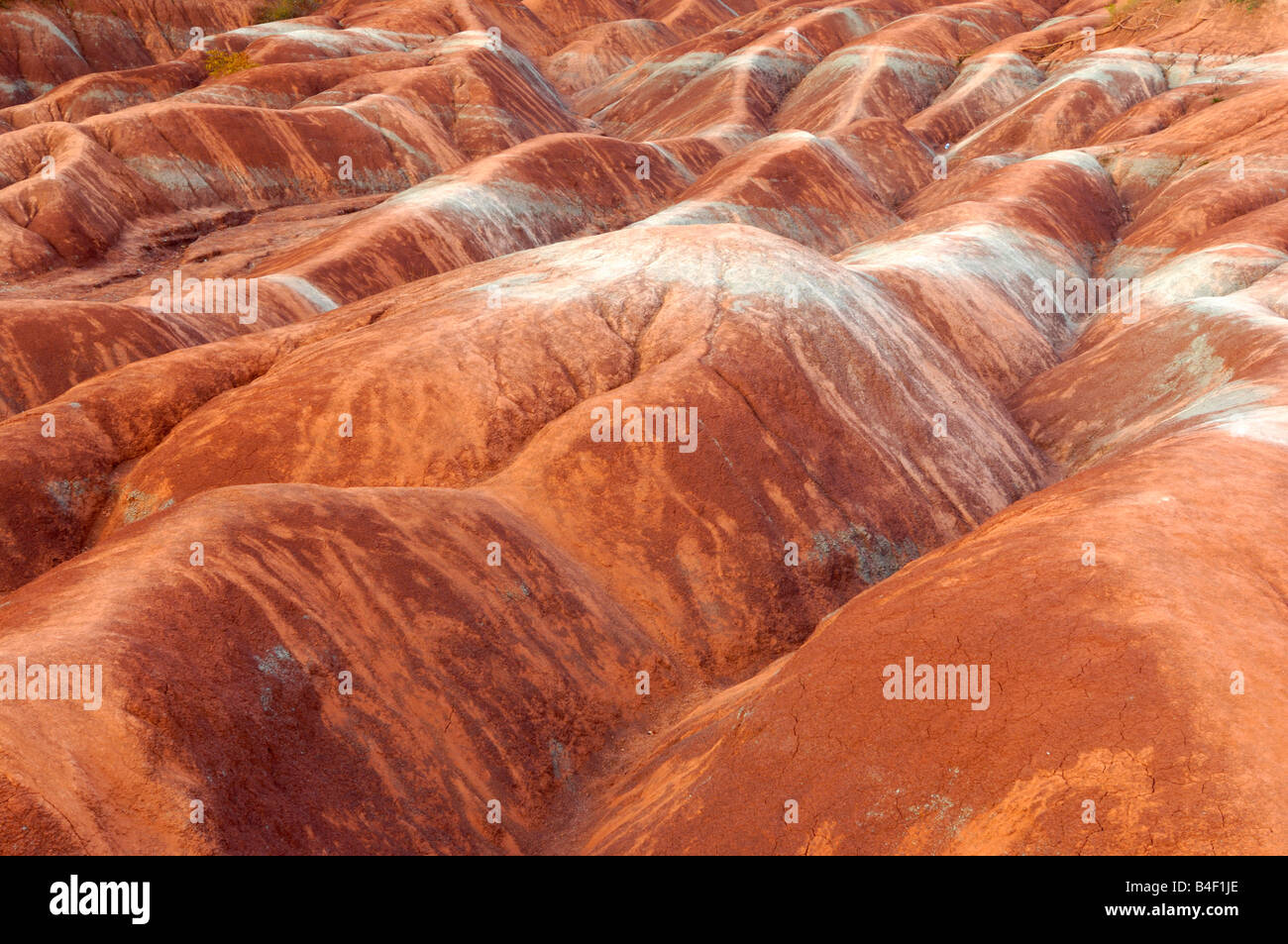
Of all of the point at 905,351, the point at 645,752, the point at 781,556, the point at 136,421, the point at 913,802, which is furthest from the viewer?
the point at 905,351

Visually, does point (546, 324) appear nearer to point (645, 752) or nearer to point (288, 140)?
point (645, 752)

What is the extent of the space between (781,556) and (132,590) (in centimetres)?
966

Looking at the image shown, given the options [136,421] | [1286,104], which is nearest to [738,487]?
[136,421]

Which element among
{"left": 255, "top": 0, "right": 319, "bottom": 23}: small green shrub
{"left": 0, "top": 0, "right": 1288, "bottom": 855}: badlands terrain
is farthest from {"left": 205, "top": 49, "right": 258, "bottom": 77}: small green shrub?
{"left": 255, "top": 0, "right": 319, "bottom": 23}: small green shrub

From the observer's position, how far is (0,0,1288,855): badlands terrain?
8430 mm

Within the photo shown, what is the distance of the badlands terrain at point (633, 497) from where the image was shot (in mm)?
→ 8430

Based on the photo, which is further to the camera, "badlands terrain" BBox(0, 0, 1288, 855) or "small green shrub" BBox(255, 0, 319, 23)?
"small green shrub" BBox(255, 0, 319, 23)

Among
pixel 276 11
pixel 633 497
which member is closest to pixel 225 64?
pixel 276 11

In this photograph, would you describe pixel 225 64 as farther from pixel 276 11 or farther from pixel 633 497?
pixel 633 497

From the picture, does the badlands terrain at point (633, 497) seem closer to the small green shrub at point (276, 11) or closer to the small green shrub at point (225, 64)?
the small green shrub at point (225, 64)

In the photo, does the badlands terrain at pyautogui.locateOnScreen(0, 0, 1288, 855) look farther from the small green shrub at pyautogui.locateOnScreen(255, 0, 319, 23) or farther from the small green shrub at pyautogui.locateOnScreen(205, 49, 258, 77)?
the small green shrub at pyautogui.locateOnScreen(255, 0, 319, 23)

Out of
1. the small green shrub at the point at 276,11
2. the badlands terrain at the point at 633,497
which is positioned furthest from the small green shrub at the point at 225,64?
the small green shrub at the point at 276,11

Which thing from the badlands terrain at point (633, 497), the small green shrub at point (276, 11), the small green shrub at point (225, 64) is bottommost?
the badlands terrain at point (633, 497)

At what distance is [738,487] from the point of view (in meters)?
16.9
